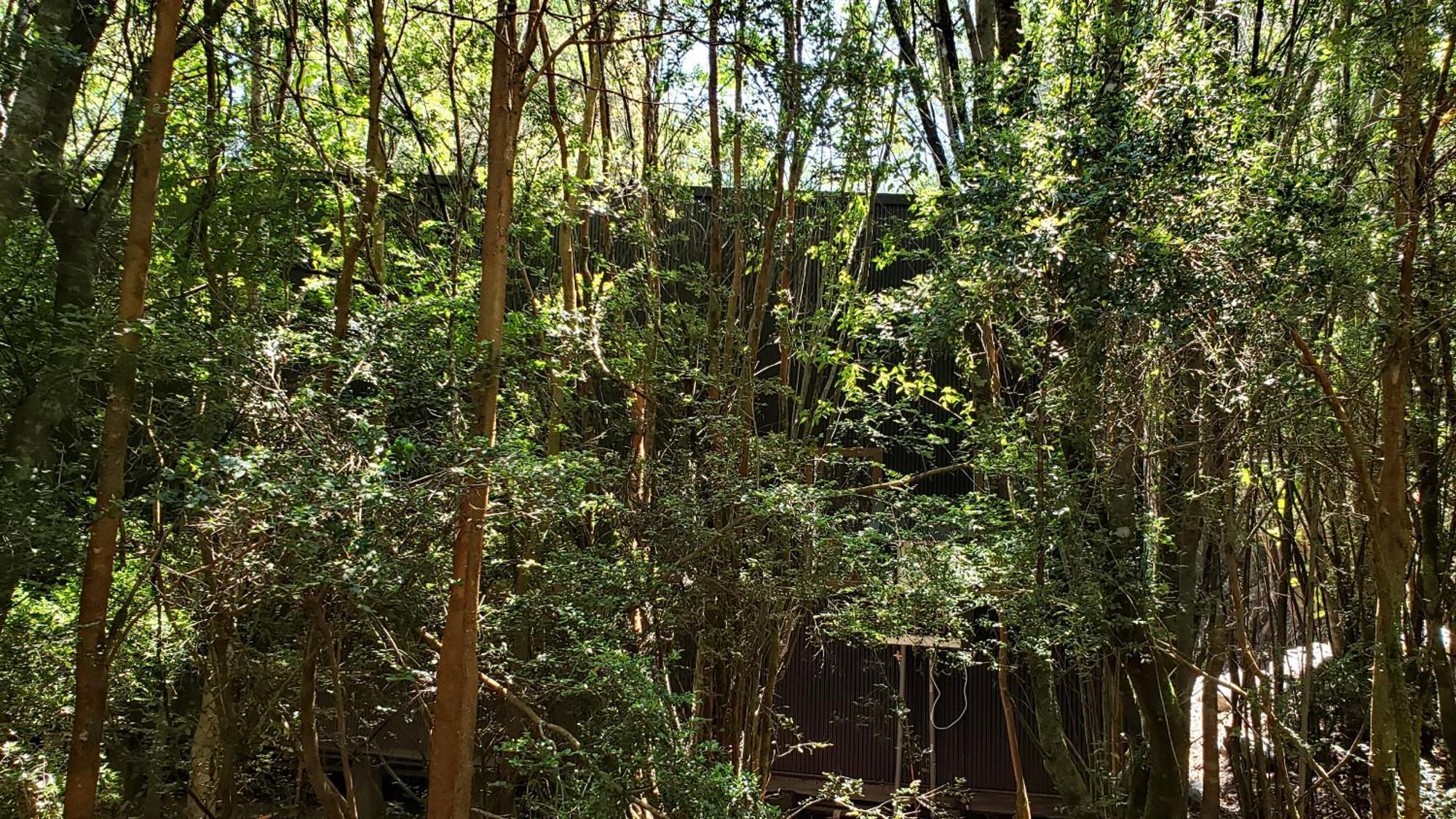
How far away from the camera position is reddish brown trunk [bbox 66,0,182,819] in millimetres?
2945

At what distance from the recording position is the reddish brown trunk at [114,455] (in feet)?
9.66

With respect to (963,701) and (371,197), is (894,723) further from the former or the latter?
(371,197)

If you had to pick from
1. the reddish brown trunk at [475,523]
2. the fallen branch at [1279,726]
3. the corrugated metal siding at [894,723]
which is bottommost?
the corrugated metal siding at [894,723]

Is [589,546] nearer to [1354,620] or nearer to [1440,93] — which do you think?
[1440,93]

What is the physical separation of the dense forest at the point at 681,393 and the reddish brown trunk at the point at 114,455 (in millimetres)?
20

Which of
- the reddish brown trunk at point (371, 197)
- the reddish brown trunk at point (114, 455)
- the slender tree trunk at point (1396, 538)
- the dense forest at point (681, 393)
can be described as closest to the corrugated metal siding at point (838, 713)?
the dense forest at point (681, 393)

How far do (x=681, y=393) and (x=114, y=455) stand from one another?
2.94 m

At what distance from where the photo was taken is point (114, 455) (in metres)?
3.01

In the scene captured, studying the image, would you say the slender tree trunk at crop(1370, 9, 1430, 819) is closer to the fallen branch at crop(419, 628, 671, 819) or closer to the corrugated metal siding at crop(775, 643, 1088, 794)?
the fallen branch at crop(419, 628, 671, 819)

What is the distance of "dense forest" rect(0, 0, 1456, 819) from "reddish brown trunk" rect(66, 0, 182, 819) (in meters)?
0.02

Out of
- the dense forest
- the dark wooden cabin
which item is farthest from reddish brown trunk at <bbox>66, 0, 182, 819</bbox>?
the dark wooden cabin

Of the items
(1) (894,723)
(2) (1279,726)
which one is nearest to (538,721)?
(2) (1279,726)

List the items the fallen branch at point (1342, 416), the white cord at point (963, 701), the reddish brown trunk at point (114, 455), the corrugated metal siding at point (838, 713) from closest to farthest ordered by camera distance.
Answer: the reddish brown trunk at point (114, 455) → the fallen branch at point (1342, 416) → the white cord at point (963, 701) → the corrugated metal siding at point (838, 713)

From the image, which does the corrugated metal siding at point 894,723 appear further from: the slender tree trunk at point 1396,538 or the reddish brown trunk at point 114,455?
the reddish brown trunk at point 114,455
